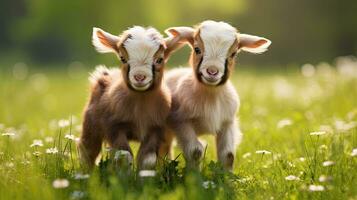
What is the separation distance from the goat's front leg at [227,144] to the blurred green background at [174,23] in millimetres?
19985

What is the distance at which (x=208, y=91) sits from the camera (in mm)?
5887

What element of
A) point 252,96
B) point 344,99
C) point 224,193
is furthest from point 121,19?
point 224,193

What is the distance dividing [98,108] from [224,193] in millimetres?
1659

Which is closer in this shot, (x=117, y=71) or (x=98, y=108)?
(x=98, y=108)

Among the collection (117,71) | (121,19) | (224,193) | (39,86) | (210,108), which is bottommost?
(224,193)

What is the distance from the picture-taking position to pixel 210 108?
5.86 m

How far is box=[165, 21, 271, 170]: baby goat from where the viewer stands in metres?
5.55

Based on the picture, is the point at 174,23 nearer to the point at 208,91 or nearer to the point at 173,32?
the point at 173,32

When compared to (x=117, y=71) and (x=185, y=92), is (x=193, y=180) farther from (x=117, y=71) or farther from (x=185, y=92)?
(x=117, y=71)

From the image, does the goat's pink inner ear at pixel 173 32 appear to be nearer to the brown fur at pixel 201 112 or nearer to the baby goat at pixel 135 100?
the brown fur at pixel 201 112

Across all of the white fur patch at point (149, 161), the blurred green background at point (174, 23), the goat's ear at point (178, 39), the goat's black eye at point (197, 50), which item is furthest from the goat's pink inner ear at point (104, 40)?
the blurred green background at point (174, 23)

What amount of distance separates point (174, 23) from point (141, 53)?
22023 mm

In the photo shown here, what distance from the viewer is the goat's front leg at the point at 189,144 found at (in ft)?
18.5

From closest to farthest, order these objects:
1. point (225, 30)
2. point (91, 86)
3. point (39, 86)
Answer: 1. point (225, 30)
2. point (91, 86)
3. point (39, 86)
